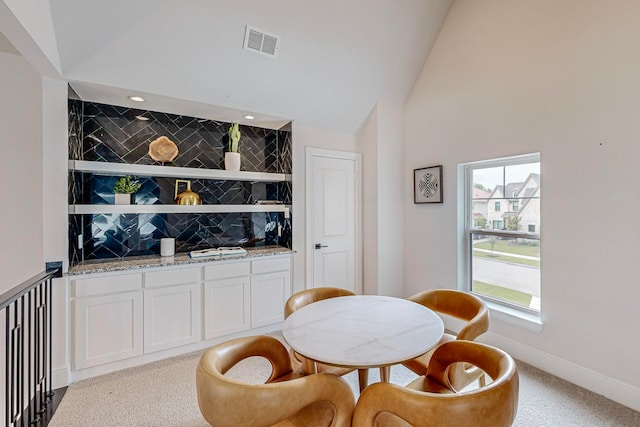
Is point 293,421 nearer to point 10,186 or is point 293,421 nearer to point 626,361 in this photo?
point 626,361

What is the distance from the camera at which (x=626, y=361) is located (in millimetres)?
2051

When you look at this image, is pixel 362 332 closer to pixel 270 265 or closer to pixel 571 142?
pixel 270 265

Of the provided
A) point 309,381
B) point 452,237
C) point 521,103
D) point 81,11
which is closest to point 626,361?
point 452,237

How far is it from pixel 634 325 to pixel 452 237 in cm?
150

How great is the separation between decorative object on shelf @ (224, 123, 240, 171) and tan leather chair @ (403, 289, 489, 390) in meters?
2.31

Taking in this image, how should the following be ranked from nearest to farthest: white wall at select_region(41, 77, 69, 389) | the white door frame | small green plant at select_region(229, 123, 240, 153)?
1. white wall at select_region(41, 77, 69, 389)
2. small green plant at select_region(229, 123, 240, 153)
3. the white door frame

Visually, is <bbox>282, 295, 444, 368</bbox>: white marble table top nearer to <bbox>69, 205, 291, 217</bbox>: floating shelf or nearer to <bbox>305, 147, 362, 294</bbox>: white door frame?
<bbox>305, 147, 362, 294</bbox>: white door frame

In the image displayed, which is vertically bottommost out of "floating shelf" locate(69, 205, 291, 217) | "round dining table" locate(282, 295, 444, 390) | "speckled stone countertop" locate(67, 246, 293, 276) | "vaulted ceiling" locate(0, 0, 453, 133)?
"round dining table" locate(282, 295, 444, 390)

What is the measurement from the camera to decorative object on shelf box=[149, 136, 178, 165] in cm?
298

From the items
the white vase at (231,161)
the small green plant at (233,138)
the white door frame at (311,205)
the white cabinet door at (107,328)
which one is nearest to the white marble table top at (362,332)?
the white door frame at (311,205)

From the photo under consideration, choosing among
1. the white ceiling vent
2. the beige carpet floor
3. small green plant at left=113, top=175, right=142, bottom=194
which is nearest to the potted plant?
small green plant at left=113, top=175, right=142, bottom=194

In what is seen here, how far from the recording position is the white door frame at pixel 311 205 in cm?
361

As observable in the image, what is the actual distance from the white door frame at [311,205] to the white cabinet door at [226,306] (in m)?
0.82

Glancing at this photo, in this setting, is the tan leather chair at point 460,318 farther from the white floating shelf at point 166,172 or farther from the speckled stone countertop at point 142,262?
the white floating shelf at point 166,172
